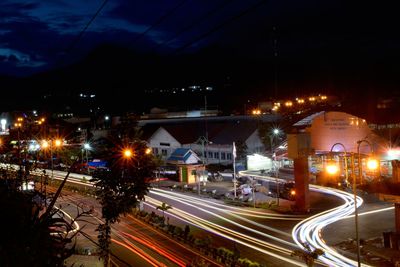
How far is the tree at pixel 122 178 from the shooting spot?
55.6 feet

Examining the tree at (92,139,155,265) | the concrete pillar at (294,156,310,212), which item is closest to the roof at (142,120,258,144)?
the concrete pillar at (294,156,310,212)

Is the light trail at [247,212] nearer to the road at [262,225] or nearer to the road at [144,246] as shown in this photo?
the road at [262,225]

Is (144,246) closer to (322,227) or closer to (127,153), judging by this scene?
(127,153)

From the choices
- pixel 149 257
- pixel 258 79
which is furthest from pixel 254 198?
pixel 258 79

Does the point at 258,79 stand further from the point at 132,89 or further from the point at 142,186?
the point at 142,186

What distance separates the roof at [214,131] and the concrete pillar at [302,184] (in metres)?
18.3

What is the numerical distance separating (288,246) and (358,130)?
61.4ft

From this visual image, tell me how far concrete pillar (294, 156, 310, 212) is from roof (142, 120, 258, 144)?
59.9 ft

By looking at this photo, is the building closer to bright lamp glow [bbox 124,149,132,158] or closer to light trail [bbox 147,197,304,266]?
light trail [bbox 147,197,304,266]

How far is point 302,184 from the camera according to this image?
1101 inches

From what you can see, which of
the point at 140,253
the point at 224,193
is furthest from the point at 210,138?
the point at 140,253

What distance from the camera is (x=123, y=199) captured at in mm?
17062

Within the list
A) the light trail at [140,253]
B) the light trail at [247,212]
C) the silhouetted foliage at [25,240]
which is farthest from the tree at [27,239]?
the light trail at [247,212]

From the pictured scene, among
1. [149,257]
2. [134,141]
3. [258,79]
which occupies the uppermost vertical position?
[258,79]
